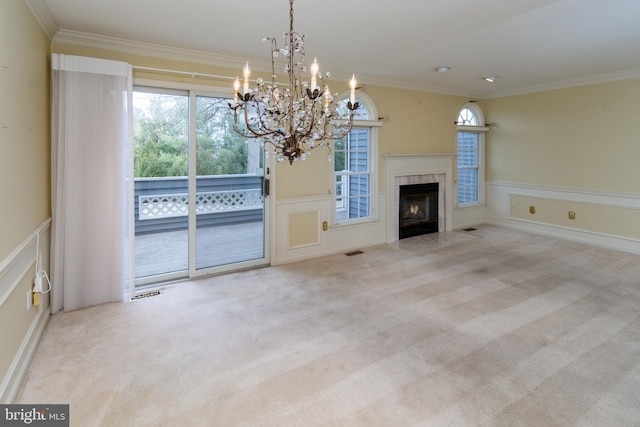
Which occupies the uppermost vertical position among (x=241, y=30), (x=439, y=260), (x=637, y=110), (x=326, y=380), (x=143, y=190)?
(x=241, y=30)

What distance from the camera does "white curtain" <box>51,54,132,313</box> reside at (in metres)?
2.96

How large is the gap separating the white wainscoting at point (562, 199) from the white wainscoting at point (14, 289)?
22.3ft

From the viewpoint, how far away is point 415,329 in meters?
2.76

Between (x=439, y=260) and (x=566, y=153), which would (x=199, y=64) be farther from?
(x=566, y=153)

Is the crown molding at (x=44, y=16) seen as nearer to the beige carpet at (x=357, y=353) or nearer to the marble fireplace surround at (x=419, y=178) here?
the beige carpet at (x=357, y=353)

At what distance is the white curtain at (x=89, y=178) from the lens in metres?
2.96

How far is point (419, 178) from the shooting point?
19.1 ft

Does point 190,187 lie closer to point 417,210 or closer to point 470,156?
point 417,210

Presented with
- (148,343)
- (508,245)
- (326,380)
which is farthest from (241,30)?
(508,245)

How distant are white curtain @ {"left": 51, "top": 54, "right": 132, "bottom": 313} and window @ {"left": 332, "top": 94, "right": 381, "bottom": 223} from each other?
2.73 metres

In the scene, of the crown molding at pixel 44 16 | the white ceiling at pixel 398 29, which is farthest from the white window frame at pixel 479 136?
the crown molding at pixel 44 16

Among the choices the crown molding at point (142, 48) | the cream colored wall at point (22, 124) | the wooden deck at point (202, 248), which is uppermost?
the crown molding at point (142, 48)

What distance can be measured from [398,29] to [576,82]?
381cm

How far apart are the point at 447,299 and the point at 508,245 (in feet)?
8.44
